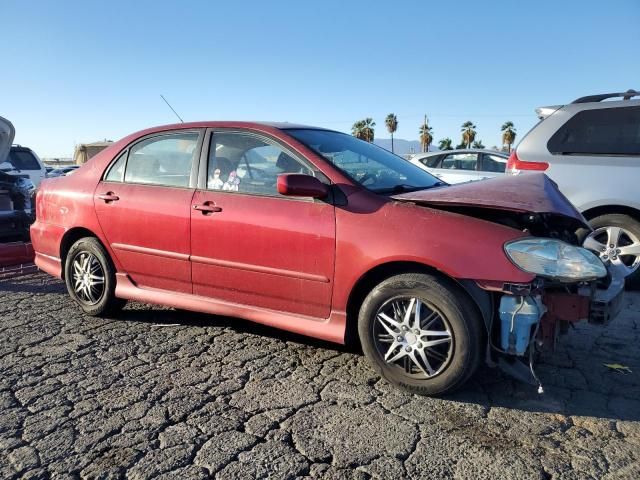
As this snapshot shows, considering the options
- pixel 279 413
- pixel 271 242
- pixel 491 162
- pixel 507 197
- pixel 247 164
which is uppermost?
pixel 491 162

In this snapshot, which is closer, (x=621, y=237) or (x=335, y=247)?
(x=335, y=247)

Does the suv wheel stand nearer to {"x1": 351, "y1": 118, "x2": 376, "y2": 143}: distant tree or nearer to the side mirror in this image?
the side mirror

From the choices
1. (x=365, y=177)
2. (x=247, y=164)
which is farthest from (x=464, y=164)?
(x=247, y=164)

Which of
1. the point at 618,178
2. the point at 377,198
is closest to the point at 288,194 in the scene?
the point at 377,198

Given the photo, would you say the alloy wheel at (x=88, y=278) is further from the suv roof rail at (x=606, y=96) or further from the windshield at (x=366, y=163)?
the suv roof rail at (x=606, y=96)

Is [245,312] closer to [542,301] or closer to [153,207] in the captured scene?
[153,207]

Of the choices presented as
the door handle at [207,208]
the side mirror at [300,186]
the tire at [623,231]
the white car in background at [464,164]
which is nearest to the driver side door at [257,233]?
the door handle at [207,208]

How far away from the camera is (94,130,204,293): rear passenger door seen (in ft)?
13.0

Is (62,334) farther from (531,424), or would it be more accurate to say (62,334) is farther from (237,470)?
(531,424)

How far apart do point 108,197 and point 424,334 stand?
2.80m

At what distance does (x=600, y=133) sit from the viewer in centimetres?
561

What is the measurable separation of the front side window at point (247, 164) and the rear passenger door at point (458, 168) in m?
7.17

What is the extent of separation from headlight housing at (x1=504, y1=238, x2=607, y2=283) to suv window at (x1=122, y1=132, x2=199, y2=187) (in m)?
2.42

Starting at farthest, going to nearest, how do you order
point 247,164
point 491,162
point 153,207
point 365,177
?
point 491,162 < point 153,207 < point 247,164 < point 365,177
